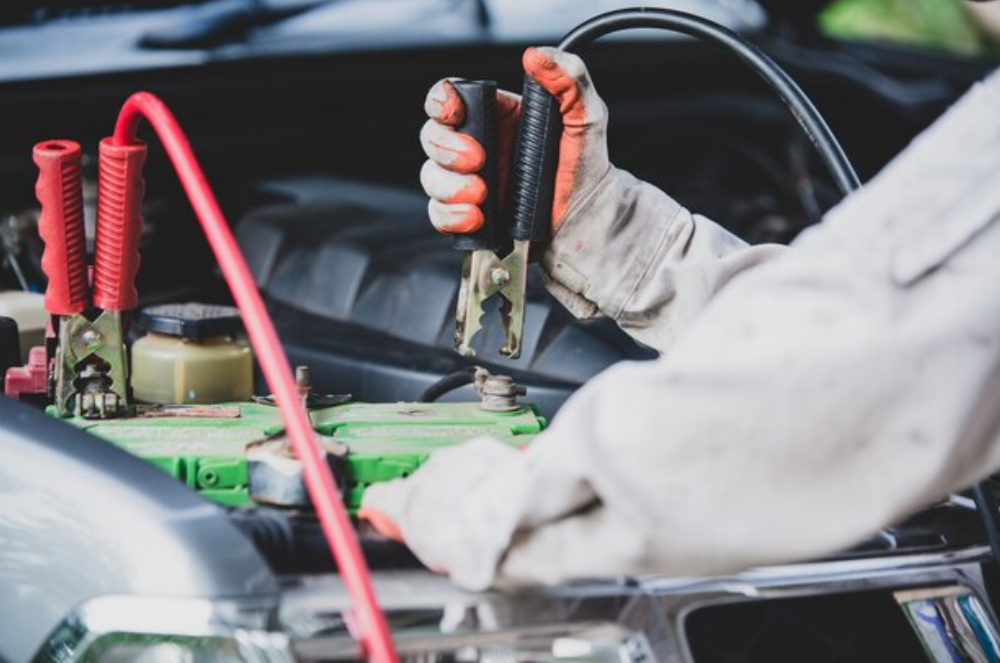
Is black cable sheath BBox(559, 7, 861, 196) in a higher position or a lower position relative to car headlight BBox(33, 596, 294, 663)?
higher

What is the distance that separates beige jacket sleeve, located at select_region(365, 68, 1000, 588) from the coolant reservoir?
0.47 meters

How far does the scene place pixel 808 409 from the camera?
82 centimetres

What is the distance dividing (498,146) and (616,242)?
146 mm

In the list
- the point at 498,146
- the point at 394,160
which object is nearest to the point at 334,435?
the point at 498,146

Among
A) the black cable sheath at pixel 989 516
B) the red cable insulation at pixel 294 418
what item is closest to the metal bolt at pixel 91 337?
the red cable insulation at pixel 294 418

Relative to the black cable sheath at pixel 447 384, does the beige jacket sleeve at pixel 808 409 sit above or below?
above

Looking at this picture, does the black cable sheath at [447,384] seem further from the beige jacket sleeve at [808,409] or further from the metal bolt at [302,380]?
the beige jacket sleeve at [808,409]

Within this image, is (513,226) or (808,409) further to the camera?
(513,226)

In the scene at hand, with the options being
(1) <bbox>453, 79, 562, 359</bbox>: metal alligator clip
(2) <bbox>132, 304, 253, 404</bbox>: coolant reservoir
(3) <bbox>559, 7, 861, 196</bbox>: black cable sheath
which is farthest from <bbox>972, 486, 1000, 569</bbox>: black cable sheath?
(2) <bbox>132, 304, 253, 404</bbox>: coolant reservoir

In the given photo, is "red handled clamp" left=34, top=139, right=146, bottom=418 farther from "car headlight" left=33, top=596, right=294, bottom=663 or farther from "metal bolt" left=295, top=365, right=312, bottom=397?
"car headlight" left=33, top=596, right=294, bottom=663

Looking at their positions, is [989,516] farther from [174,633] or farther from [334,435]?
[174,633]

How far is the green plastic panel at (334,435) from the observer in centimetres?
107

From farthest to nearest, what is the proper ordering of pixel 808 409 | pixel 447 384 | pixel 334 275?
pixel 334 275 < pixel 447 384 < pixel 808 409

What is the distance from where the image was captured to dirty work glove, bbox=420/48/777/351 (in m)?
1.27
